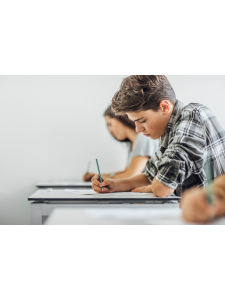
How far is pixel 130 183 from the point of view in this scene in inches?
47.9

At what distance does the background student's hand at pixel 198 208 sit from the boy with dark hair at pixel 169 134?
0.57m

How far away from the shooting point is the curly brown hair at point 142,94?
3.67 ft

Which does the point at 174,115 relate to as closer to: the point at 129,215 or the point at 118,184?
the point at 118,184

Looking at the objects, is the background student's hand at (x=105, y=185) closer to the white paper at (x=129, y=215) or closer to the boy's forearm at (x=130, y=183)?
the boy's forearm at (x=130, y=183)

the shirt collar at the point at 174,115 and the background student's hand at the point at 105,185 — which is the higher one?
the shirt collar at the point at 174,115

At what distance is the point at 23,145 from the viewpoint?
2438 mm

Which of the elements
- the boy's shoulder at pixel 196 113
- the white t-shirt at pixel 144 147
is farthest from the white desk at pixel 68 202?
the white t-shirt at pixel 144 147

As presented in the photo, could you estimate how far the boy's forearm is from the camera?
1184 mm

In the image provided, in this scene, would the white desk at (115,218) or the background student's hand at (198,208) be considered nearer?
the background student's hand at (198,208)

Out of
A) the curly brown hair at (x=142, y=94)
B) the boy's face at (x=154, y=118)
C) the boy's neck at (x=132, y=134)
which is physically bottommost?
the boy's neck at (x=132, y=134)

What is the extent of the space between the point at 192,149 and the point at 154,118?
0.77ft

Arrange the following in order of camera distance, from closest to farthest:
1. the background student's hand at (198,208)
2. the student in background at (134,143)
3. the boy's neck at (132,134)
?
the background student's hand at (198,208)
the student in background at (134,143)
the boy's neck at (132,134)

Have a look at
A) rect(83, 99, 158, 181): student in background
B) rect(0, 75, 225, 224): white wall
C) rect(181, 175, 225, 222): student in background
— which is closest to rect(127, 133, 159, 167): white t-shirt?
rect(83, 99, 158, 181): student in background

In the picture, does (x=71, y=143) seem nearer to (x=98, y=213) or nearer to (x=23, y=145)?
(x=23, y=145)
